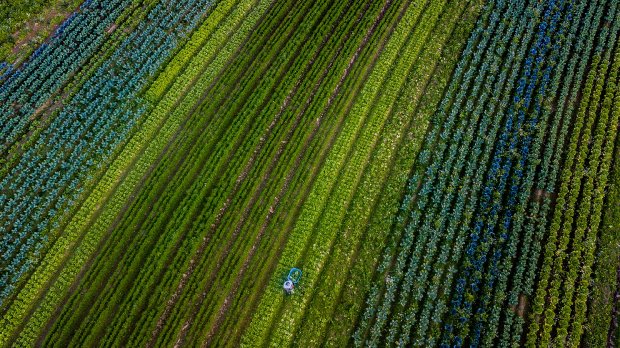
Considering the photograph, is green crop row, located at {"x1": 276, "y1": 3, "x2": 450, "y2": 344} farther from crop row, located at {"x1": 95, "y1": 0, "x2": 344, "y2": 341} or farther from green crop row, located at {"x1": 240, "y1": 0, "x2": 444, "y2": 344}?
crop row, located at {"x1": 95, "y1": 0, "x2": 344, "y2": 341}

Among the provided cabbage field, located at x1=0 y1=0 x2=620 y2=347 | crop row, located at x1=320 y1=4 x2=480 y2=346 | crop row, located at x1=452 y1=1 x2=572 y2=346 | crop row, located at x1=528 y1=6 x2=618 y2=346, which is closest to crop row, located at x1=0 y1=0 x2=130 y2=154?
cabbage field, located at x1=0 y1=0 x2=620 y2=347

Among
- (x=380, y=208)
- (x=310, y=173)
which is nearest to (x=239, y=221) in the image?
(x=310, y=173)

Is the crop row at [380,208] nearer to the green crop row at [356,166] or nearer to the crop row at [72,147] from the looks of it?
the green crop row at [356,166]

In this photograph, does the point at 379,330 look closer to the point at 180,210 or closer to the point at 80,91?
the point at 180,210

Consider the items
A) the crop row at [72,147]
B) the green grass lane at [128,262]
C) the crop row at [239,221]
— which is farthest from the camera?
the crop row at [72,147]

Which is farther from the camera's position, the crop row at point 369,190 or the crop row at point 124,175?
the crop row at point 124,175

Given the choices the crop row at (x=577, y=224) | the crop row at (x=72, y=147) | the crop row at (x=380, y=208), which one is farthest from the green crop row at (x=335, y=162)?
the crop row at (x=72, y=147)

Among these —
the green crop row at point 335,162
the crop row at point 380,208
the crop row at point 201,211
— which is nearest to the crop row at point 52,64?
the crop row at point 201,211

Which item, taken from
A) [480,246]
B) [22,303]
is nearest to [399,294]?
[480,246]

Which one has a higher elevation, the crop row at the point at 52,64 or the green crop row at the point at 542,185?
the crop row at the point at 52,64

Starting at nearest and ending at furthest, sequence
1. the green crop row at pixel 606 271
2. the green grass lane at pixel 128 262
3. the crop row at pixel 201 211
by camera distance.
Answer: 1. the green crop row at pixel 606 271
2. the green grass lane at pixel 128 262
3. the crop row at pixel 201 211
